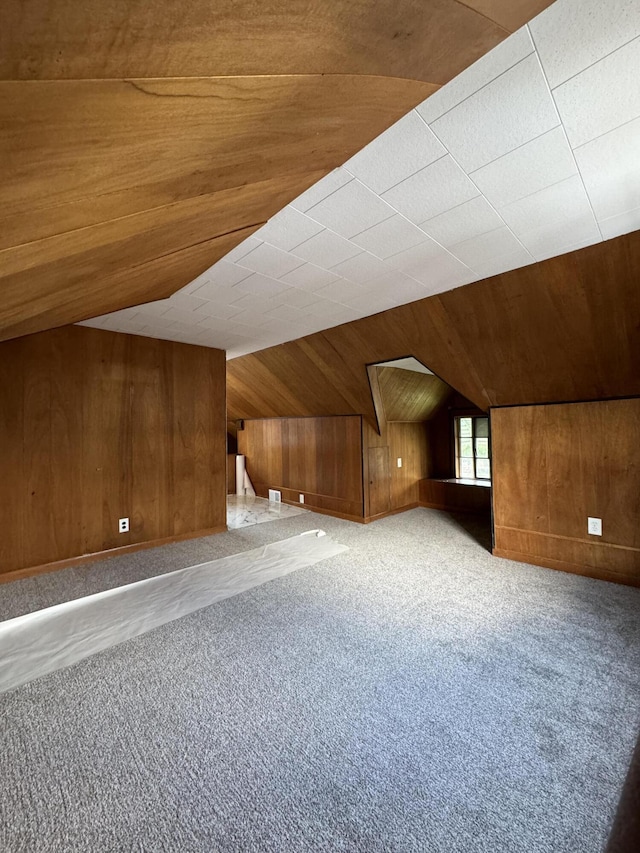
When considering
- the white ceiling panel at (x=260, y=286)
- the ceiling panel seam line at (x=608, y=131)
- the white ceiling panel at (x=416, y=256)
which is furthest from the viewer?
the white ceiling panel at (x=260, y=286)

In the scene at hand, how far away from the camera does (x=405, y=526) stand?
4.55 m

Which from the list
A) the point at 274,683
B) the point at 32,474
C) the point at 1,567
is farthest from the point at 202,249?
the point at 1,567

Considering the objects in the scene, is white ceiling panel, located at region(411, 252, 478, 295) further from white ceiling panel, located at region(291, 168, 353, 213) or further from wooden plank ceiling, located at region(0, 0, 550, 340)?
wooden plank ceiling, located at region(0, 0, 550, 340)

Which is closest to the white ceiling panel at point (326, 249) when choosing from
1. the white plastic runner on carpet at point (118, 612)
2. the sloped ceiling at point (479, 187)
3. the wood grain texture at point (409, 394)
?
the sloped ceiling at point (479, 187)

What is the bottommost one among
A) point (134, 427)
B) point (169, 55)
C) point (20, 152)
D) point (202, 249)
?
point (134, 427)

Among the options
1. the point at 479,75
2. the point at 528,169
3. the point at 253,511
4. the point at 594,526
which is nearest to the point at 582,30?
the point at 479,75

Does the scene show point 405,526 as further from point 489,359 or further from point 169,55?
point 169,55

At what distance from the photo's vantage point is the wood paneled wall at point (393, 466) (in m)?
4.83

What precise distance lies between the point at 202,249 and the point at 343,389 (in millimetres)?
2893

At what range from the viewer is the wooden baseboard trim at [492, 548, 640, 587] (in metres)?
2.76

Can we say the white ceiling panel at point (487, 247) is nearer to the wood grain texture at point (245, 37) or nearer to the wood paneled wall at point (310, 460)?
the wood grain texture at point (245, 37)

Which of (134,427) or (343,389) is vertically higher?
(343,389)

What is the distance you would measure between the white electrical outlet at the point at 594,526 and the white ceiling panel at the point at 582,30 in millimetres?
2998

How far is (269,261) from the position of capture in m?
2.25
